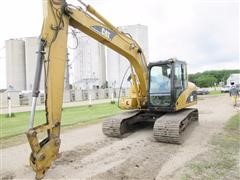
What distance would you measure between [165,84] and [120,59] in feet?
72.7

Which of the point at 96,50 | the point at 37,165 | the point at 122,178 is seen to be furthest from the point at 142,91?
the point at 96,50

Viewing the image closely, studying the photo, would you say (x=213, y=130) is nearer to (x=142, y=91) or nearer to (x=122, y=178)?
(x=142, y=91)

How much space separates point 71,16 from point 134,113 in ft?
15.6

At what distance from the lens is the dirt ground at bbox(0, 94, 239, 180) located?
570 centimetres

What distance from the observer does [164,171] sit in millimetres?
5770

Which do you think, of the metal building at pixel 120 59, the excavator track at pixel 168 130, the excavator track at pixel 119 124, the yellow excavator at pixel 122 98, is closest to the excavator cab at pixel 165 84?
the yellow excavator at pixel 122 98

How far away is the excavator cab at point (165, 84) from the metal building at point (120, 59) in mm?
11397

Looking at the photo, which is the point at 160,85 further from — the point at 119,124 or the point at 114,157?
the point at 114,157

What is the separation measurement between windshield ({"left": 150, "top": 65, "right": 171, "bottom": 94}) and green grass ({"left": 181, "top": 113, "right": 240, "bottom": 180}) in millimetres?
2004

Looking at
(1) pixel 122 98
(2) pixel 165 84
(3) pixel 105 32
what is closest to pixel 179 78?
(2) pixel 165 84

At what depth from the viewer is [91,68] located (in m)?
37.3

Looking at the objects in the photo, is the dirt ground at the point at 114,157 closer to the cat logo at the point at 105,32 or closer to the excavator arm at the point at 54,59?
the excavator arm at the point at 54,59

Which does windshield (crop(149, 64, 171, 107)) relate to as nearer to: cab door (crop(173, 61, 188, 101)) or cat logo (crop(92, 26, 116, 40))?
cab door (crop(173, 61, 188, 101))

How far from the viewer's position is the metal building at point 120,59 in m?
23.7
